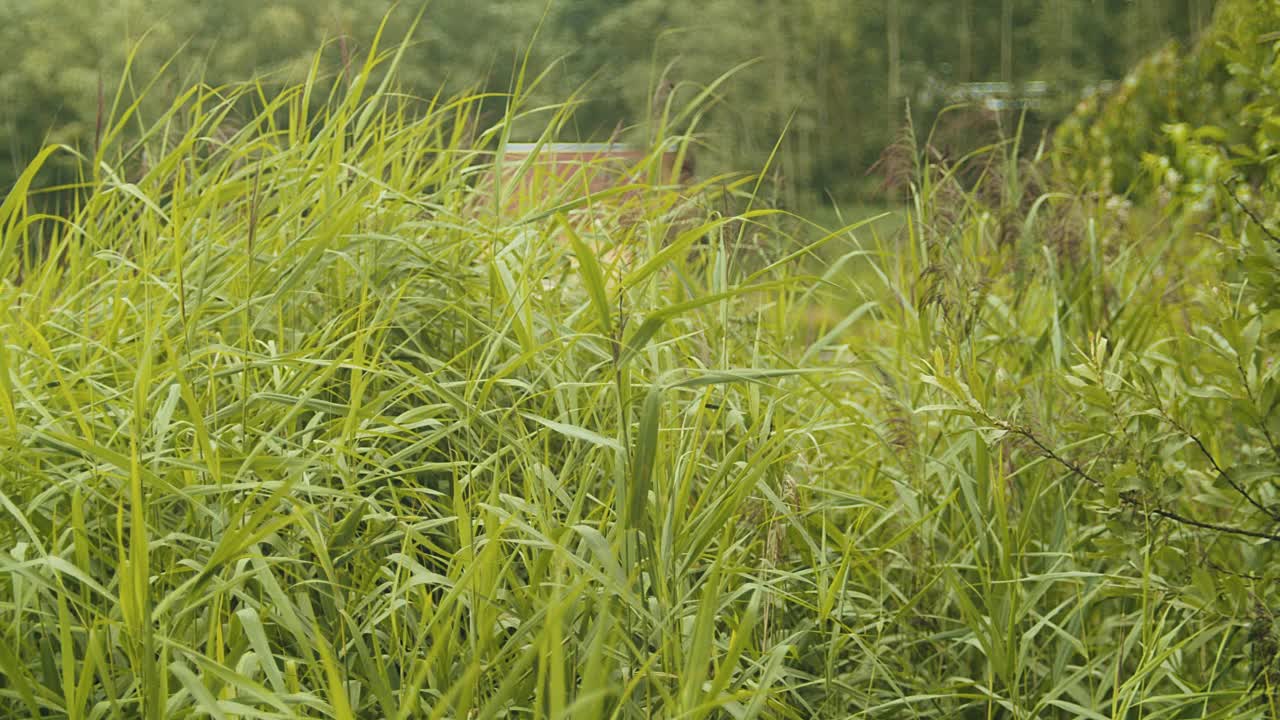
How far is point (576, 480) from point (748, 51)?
5483 millimetres

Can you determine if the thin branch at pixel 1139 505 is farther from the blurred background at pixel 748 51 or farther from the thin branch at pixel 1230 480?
the blurred background at pixel 748 51

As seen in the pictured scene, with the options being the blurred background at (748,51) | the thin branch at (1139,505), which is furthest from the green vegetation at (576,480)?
the blurred background at (748,51)

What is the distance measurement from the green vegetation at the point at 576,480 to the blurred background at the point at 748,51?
117 centimetres

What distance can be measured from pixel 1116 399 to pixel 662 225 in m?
0.65

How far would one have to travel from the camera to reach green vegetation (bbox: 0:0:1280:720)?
3.05ft

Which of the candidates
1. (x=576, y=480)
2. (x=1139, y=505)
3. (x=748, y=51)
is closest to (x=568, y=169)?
(x=576, y=480)

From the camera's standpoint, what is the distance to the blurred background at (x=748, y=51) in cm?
289

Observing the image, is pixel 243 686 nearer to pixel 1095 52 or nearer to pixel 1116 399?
pixel 1116 399

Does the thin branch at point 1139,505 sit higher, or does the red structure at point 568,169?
the red structure at point 568,169

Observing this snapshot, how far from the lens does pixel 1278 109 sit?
4.27 ft

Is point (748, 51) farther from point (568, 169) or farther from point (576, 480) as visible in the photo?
point (576, 480)

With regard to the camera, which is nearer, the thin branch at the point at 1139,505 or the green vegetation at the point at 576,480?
the green vegetation at the point at 576,480

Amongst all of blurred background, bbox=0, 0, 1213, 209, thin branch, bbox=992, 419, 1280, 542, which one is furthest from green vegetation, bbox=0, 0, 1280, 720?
blurred background, bbox=0, 0, 1213, 209

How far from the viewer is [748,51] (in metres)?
6.36
